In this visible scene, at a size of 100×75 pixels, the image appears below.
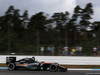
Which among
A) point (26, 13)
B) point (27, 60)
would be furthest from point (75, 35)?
point (26, 13)

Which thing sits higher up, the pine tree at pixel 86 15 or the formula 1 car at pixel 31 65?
the pine tree at pixel 86 15

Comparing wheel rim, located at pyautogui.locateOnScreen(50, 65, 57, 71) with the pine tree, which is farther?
the pine tree

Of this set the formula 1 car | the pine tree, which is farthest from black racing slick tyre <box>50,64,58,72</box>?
the pine tree

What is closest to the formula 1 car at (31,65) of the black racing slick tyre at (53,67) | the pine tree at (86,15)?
the black racing slick tyre at (53,67)

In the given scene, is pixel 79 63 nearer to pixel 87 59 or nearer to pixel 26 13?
pixel 87 59

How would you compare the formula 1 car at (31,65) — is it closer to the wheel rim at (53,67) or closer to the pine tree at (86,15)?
the wheel rim at (53,67)

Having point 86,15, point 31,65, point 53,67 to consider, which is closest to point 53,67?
point 53,67

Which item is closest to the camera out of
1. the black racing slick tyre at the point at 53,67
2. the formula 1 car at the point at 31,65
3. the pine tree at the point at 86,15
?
the black racing slick tyre at the point at 53,67

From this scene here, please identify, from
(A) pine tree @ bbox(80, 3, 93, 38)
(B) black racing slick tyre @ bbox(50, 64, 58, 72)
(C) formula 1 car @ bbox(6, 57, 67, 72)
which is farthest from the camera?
(A) pine tree @ bbox(80, 3, 93, 38)

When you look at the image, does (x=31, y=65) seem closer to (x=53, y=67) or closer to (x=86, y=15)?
(x=53, y=67)

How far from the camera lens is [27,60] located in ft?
29.8

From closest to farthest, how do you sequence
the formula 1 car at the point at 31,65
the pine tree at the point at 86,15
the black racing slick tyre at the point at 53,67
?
1. the black racing slick tyre at the point at 53,67
2. the formula 1 car at the point at 31,65
3. the pine tree at the point at 86,15

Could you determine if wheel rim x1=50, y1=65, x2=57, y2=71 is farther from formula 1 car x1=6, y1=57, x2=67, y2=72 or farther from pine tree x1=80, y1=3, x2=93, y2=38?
pine tree x1=80, y1=3, x2=93, y2=38

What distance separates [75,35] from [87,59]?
174 inches
